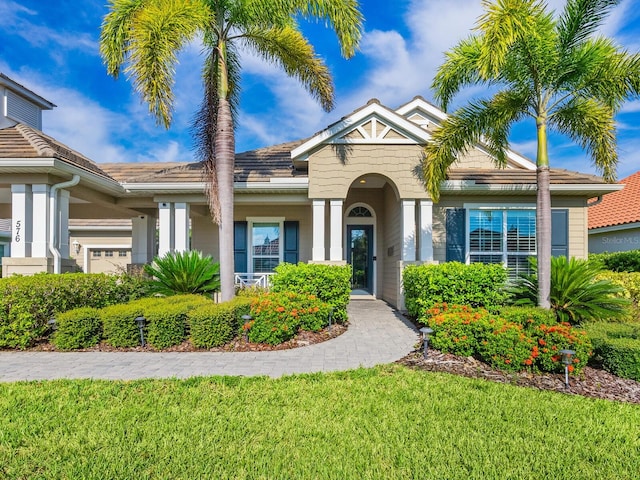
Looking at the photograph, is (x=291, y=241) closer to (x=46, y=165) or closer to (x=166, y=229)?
(x=166, y=229)

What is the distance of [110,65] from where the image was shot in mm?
7977

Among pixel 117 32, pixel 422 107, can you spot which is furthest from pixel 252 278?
pixel 422 107

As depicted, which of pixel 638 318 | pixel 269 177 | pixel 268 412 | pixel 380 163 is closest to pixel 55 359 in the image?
pixel 268 412

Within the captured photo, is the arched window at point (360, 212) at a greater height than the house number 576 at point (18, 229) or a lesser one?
greater

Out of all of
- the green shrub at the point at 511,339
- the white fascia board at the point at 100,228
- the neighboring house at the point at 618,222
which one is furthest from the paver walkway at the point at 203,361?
the white fascia board at the point at 100,228

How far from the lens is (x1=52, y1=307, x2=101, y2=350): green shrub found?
20.5ft

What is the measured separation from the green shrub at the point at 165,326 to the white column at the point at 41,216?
4.34 m

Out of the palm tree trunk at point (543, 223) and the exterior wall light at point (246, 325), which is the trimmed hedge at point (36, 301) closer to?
the exterior wall light at point (246, 325)

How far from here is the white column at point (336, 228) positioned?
9867 mm

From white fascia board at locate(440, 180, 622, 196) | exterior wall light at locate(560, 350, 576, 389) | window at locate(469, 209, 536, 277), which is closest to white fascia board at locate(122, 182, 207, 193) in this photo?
white fascia board at locate(440, 180, 622, 196)

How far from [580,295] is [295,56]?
776cm

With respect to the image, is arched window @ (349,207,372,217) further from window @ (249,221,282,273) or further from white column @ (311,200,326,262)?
white column @ (311,200,326,262)

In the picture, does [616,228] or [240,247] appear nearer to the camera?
[240,247]

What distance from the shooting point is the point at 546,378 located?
497 cm
